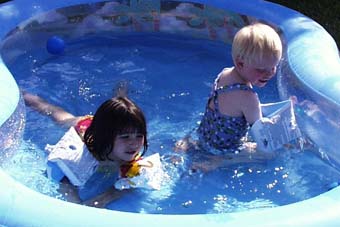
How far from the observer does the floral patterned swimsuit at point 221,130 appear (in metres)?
3.23

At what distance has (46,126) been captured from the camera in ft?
11.8

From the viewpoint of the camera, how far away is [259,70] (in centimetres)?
312

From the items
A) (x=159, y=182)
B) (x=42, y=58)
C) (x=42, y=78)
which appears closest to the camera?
(x=159, y=182)

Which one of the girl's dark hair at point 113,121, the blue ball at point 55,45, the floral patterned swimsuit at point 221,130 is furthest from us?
the blue ball at point 55,45

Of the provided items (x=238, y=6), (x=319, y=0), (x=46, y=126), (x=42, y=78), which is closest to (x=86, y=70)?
(x=42, y=78)

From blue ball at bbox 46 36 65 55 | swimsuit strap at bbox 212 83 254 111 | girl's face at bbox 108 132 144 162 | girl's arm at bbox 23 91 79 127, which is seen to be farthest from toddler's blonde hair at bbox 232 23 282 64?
blue ball at bbox 46 36 65 55

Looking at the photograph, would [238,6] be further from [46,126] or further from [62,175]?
[62,175]

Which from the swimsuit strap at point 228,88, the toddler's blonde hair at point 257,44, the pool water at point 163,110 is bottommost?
the pool water at point 163,110

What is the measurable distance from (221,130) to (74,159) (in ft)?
2.58

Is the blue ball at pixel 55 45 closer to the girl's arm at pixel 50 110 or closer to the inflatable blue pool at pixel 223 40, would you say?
the inflatable blue pool at pixel 223 40

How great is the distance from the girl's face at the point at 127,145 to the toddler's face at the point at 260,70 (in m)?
0.62

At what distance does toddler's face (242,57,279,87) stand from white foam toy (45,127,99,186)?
0.83 meters

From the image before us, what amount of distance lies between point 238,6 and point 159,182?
193cm

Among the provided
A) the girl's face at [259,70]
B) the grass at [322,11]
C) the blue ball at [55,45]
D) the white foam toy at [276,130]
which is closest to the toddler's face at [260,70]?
the girl's face at [259,70]
